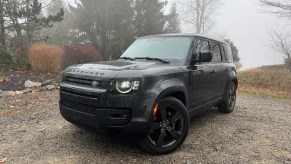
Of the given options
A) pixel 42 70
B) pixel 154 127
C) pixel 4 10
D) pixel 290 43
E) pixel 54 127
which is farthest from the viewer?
pixel 290 43

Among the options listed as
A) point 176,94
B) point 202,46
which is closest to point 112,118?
point 176,94

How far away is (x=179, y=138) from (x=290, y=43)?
1898 cm

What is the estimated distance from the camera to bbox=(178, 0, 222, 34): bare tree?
4078cm

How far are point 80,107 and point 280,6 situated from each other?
15.3m

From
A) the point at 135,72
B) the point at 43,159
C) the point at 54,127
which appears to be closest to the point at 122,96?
the point at 135,72

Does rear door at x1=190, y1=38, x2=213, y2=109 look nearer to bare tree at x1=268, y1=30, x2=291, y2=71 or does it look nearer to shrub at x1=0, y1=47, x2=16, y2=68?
shrub at x1=0, y1=47, x2=16, y2=68

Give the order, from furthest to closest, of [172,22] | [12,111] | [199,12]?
[199,12] → [172,22] → [12,111]

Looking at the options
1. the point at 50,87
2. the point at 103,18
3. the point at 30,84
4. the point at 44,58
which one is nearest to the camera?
the point at 50,87

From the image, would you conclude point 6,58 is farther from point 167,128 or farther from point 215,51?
point 167,128

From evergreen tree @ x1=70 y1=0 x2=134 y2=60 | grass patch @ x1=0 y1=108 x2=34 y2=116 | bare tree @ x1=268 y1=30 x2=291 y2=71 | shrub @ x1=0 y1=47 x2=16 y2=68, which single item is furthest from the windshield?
evergreen tree @ x1=70 y1=0 x2=134 y2=60

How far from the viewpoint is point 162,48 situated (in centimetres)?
529

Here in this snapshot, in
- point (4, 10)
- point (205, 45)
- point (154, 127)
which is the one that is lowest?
point (154, 127)

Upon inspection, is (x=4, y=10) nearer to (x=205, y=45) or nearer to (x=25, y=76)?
(x=25, y=76)

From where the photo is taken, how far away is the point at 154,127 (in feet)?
13.3
